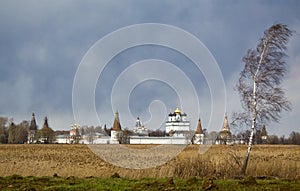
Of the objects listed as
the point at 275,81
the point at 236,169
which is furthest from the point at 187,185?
the point at 275,81

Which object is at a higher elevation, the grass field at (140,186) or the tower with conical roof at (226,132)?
the tower with conical roof at (226,132)

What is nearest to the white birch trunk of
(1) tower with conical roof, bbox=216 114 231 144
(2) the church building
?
(1) tower with conical roof, bbox=216 114 231 144

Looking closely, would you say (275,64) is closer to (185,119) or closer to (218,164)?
(218,164)

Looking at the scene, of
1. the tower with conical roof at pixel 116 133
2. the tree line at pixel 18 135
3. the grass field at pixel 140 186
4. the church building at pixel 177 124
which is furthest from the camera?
the church building at pixel 177 124

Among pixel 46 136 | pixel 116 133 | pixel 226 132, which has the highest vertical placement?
pixel 46 136

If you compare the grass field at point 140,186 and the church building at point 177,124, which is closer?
the grass field at point 140,186

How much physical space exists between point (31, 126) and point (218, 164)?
406ft

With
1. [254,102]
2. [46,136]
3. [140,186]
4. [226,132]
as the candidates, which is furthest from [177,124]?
[140,186]

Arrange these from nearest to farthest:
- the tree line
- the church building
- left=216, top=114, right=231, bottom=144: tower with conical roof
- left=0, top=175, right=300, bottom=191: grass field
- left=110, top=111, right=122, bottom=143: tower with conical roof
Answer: left=0, top=175, right=300, bottom=191: grass field → left=216, top=114, right=231, bottom=144: tower with conical roof → left=110, top=111, right=122, bottom=143: tower with conical roof → the tree line → the church building

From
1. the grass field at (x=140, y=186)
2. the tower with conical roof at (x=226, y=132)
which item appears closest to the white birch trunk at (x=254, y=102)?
the tower with conical roof at (x=226, y=132)

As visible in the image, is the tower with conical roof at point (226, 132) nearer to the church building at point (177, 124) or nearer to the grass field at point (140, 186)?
the grass field at point (140, 186)

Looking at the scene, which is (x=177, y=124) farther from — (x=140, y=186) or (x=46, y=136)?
(x=140, y=186)

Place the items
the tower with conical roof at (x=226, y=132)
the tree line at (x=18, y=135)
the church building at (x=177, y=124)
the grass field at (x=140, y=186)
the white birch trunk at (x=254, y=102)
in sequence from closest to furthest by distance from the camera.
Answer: the grass field at (x=140, y=186) < the white birch trunk at (x=254, y=102) < the tower with conical roof at (x=226, y=132) < the tree line at (x=18, y=135) < the church building at (x=177, y=124)

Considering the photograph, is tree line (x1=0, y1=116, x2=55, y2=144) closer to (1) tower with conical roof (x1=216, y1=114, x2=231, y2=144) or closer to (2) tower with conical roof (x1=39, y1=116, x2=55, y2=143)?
(2) tower with conical roof (x1=39, y1=116, x2=55, y2=143)
